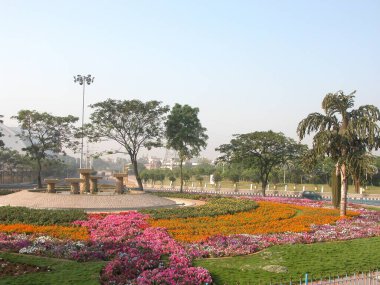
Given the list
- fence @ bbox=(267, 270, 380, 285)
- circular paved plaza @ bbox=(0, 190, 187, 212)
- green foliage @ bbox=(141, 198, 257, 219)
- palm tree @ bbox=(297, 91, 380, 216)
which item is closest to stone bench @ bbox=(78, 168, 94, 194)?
circular paved plaza @ bbox=(0, 190, 187, 212)

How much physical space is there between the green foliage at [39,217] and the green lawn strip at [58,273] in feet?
18.5

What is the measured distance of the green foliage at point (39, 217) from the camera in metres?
18.5

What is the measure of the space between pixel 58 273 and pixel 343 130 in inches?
663

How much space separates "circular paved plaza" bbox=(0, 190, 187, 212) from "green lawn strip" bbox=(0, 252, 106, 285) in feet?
38.2

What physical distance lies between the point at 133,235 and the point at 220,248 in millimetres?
4042

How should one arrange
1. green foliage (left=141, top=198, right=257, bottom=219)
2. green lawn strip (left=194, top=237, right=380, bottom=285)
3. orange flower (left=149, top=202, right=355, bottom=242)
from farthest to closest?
green foliage (left=141, top=198, right=257, bottom=219) → orange flower (left=149, top=202, right=355, bottom=242) → green lawn strip (left=194, top=237, right=380, bottom=285)

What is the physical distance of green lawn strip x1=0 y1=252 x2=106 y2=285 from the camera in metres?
10.2

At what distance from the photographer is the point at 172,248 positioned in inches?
539

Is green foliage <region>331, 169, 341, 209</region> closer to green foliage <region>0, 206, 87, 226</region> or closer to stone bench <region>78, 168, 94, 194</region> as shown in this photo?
green foliage <region>0, 206, 87, 226</region>

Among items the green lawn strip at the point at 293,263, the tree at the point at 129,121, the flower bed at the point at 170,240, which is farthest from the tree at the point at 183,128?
the green lawn strip at the point at 293,263

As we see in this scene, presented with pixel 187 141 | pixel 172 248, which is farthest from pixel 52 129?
pixel 172 248

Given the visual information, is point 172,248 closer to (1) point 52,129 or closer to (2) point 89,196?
(2) point 89,196

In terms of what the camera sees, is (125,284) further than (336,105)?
No

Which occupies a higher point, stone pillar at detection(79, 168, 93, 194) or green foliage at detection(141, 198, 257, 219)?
stone pillar at detection(79, 168, 93, 194)
